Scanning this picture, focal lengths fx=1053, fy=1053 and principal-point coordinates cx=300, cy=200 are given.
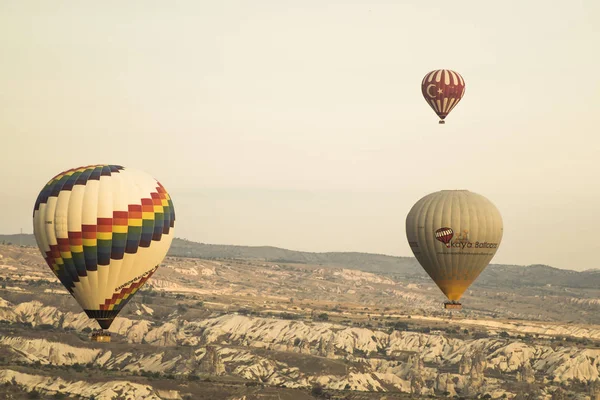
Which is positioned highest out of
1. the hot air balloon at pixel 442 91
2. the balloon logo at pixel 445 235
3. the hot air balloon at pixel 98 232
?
the hot air balloon at pixel 442 91

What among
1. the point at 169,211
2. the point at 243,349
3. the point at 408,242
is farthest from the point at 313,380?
the point at 169,211

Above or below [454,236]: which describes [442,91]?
above

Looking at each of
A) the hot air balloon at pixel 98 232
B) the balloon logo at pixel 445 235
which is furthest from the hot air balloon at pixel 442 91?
the hot air balloon at pixel 98 232

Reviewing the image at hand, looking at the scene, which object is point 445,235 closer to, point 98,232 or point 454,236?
point 454,236

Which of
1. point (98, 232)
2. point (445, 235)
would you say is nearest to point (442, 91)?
point (445, 235)

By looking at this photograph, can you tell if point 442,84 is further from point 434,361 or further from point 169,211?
point 434,361

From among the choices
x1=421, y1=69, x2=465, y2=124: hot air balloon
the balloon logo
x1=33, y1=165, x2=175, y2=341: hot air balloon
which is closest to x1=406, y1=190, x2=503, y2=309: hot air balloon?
the balloon logo

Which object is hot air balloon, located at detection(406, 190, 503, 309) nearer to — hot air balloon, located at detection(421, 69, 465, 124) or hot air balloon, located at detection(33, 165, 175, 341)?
hot air balloon, located at detection(421, 69, 465, 124)

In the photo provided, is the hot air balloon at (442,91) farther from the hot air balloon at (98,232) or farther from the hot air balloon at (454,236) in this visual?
the hot air balloon at (98,232)
